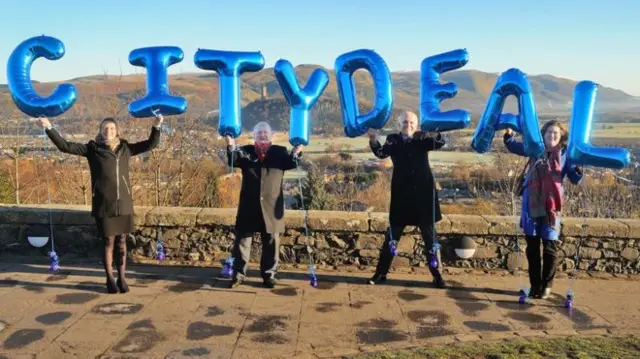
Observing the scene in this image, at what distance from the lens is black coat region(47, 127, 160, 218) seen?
16.5 ft

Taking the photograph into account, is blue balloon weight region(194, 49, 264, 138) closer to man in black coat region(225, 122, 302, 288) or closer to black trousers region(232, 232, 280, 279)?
man in black coat region(225, 122, 302, 288)

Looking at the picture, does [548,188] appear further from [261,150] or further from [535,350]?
[261,150]

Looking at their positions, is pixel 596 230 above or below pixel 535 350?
above

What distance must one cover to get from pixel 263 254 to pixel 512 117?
2884 mm

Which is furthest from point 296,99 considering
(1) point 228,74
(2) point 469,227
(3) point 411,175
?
(2) point 469,227

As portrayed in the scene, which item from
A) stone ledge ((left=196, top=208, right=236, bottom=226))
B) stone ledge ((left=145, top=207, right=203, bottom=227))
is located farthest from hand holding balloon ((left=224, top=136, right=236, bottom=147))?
stone ledge ((left=145, top=207, right=203, bottom=227))

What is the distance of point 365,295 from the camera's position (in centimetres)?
527

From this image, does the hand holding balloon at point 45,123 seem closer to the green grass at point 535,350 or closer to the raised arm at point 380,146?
the raised arm at point 380,146

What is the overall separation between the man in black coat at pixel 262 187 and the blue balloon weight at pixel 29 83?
5.54 feet

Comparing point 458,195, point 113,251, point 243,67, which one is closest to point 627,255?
point 243,67

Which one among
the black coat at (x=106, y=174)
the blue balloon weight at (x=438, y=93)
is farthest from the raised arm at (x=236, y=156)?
the blue balloon weight at (x=438, y=93)

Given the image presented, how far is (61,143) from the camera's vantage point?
495cm

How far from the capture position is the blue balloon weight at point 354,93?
5242mm

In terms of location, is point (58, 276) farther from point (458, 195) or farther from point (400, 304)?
point (458, 195)
